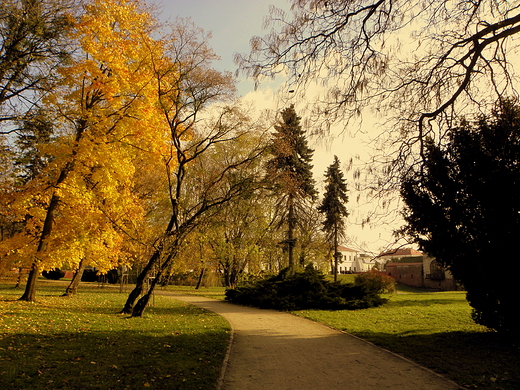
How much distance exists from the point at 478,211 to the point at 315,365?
556cm

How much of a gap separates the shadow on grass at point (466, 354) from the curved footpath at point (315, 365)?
391mm

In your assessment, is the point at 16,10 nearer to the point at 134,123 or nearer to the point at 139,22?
the point at 139,22

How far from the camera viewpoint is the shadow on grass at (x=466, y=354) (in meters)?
6.20

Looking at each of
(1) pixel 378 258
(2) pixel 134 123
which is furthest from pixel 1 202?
(1) pixel 378 258

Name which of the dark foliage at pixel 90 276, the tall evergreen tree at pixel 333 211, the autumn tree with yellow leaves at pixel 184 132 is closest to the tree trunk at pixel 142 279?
the autumn tree with yellow leaves at pixel 184 132

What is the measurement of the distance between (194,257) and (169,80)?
1868 centimetres

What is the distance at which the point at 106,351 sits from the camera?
7.43m

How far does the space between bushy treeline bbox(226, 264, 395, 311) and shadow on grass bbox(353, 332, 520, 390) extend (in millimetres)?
6386

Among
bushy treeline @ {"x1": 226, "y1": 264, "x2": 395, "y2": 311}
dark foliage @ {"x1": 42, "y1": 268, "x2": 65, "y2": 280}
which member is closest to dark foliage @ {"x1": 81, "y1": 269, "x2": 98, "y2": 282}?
dark foliage @ {"x1": 42, "y1": 268, "x2": 65, "y2": 280}

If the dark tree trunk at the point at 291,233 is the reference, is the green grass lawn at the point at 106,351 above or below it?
below

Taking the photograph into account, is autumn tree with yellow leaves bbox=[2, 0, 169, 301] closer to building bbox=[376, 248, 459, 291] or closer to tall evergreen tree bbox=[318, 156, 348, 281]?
tall evergreen tree bbox=[318, 156, 348, 281]

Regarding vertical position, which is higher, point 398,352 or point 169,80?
point 169,80

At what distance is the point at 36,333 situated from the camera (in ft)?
28.7

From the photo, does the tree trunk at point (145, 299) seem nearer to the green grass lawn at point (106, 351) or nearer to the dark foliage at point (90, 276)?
the green grass lawn at point (106, 351)
